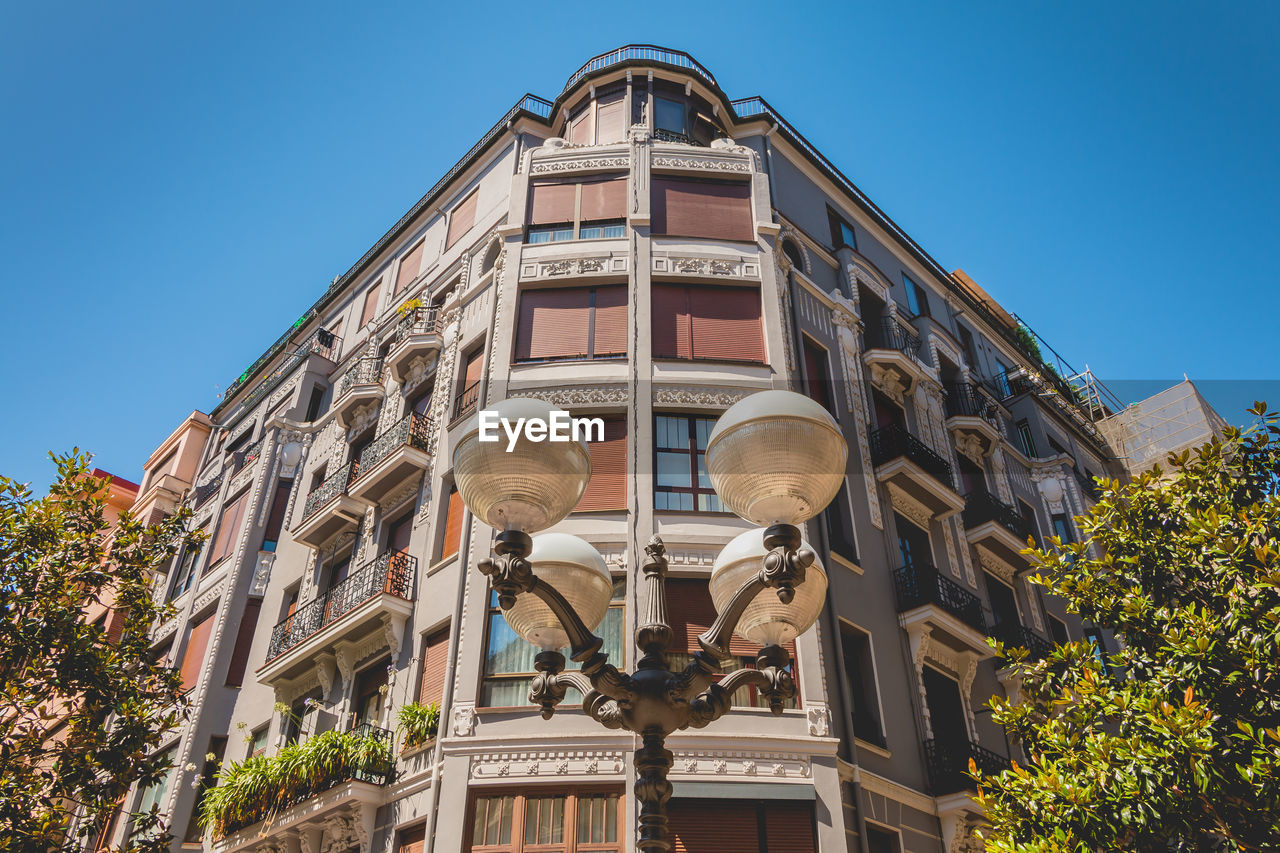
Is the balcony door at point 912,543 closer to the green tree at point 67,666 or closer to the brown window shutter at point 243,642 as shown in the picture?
the green tree at point 67,666

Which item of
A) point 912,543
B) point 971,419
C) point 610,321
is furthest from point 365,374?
point 971,419

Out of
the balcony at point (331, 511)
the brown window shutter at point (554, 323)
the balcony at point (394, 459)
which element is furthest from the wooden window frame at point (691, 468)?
the balcony at point (331, 511)

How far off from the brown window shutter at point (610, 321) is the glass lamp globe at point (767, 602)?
34.4 ft

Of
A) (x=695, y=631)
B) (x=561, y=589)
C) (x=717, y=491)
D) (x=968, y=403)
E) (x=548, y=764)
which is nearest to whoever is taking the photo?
(x=717, y=491)

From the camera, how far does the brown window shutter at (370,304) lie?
25989mm

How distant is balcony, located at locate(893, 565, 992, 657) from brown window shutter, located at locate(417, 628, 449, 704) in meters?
8.27

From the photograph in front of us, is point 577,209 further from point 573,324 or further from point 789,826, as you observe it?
point 789,826

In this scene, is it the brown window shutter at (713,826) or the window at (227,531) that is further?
the window at (227,531)

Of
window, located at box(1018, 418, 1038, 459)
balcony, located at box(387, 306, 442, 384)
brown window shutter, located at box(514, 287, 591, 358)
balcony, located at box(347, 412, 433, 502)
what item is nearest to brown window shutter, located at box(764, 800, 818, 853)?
brown window shutter, located at box(514, 287, 591, 358)

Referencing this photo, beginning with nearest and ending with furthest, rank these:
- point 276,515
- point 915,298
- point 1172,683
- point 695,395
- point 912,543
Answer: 1. point 1172,683
2. point 695,395
3. point 912,543
4. point 276,515
5. point 915,298

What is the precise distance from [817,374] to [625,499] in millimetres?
6121

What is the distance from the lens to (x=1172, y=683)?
33.1 ft

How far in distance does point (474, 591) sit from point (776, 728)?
5.20 meters

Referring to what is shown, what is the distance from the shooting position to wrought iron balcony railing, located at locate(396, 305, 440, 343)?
21.6 metres
